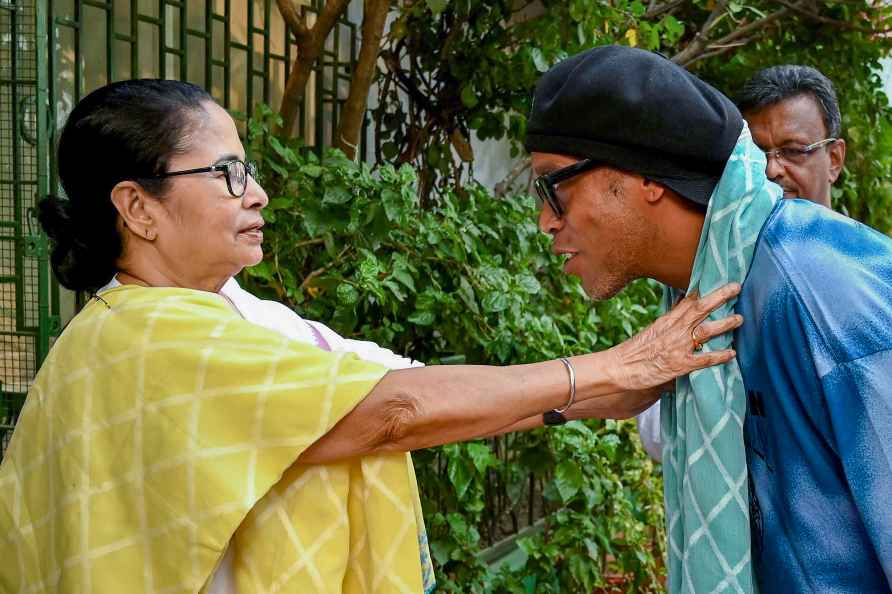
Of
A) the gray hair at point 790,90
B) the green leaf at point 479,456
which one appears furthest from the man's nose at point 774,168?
the green leaf at point 479,456

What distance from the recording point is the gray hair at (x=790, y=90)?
10.7ft

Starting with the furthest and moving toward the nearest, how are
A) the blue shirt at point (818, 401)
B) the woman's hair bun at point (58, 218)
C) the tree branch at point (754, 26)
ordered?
the tree branch at point (754, 26)
the woman's hair bun at point (58, 218)
the blue shirt at point (818, 401)

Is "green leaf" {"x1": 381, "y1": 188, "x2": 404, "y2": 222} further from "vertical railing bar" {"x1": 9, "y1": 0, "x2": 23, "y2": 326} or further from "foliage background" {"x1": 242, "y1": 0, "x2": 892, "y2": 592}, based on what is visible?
"vertical railing bar" {"x1": 9, "y1": 0, "x2": 23, "y2": 326}

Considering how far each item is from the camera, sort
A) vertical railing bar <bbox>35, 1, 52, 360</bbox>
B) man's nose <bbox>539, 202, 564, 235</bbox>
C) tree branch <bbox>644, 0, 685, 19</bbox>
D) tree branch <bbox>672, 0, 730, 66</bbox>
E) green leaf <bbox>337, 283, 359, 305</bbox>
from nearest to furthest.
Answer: man's nose <bbox>539, 202, 564, 235</bbox>
vertical railing bar <bbox>35, 1, 52, 360</bbox>
green leaf <bbox>337, 283, 359, 305</bbox>
tree branch <bbox>644, 0, 685, 19</bbox>
tree branch <bbox>672, 0, 730, 66</bbox>

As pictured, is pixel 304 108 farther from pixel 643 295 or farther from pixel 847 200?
pixel 847 200

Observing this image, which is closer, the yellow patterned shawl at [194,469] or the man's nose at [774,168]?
the yellow patterned shawl at [194,469]

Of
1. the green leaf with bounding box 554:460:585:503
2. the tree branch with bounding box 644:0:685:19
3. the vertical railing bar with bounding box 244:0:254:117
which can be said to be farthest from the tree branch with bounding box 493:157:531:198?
the green leaf with bounding box 554:460:585:503

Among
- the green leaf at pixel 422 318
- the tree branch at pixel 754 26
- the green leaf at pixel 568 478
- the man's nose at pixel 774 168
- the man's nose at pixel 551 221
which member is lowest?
the green leaf at pixel 568 478

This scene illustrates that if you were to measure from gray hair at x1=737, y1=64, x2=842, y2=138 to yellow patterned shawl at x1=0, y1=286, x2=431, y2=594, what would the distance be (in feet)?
6.46

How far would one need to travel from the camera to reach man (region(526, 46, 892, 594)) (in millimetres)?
1507

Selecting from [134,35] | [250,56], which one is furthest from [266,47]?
[134,35]

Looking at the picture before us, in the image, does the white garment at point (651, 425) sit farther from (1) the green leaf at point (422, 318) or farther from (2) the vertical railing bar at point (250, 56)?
(2) the vertical railing bar at point (250, 56)

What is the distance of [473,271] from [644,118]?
1.77 meters

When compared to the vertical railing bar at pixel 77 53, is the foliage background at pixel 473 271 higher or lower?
lower
